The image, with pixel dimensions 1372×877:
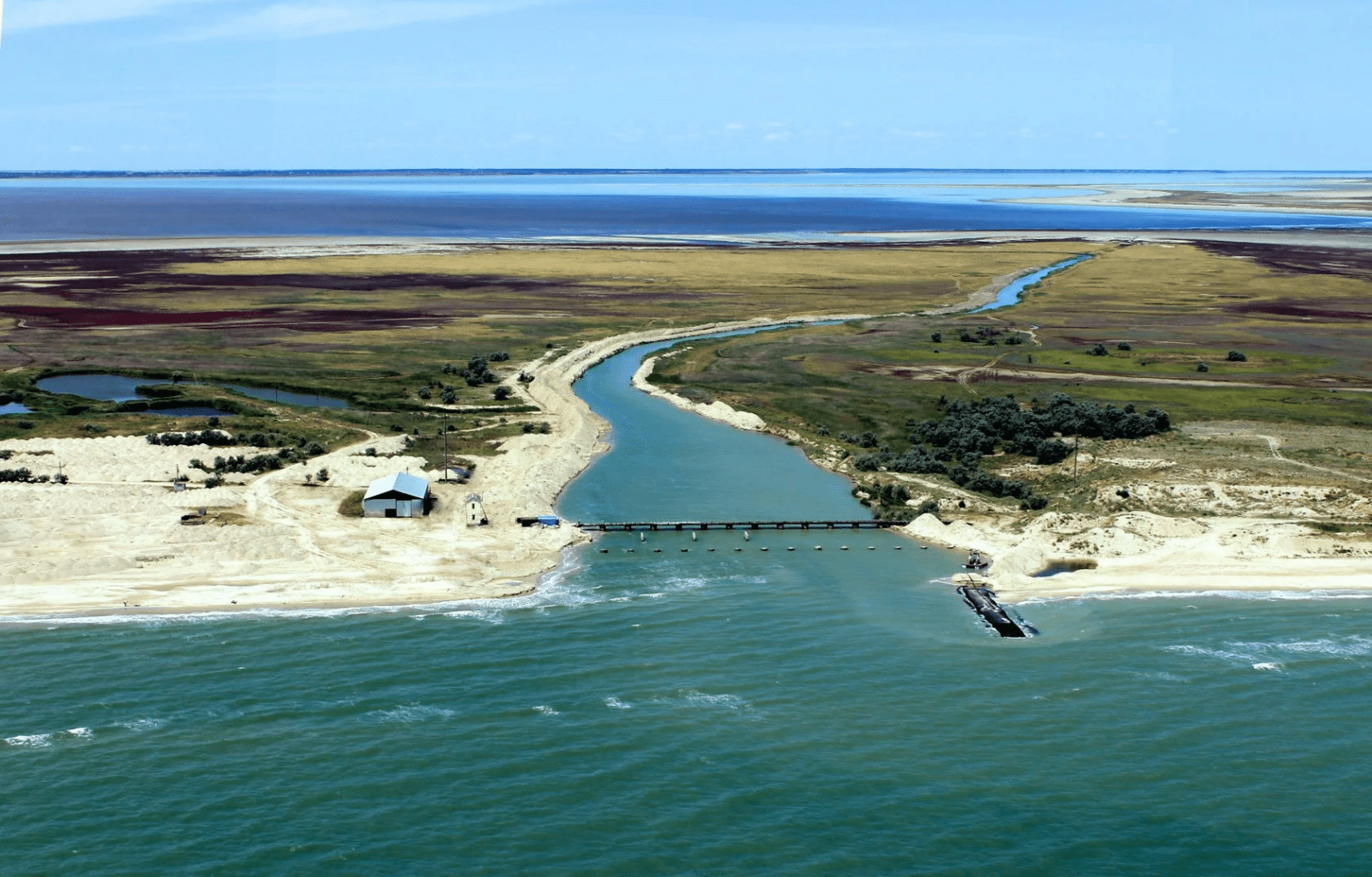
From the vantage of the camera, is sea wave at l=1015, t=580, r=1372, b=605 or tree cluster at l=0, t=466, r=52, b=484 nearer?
sea wave at l=1015, t=580, r=1372, b=605

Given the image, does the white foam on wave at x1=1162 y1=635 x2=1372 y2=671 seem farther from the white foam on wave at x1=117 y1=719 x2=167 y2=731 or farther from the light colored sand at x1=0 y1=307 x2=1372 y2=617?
the white foam on wave at x1=117 y1=719 x2=167 y2=731

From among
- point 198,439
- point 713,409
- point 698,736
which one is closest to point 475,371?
point 713,409

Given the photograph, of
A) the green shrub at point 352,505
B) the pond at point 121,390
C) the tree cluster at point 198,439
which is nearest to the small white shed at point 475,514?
the green shrub at point 352,505

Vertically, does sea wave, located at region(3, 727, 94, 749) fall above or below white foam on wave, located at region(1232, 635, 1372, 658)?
below

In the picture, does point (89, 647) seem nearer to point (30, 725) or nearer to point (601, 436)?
point (30, 725)

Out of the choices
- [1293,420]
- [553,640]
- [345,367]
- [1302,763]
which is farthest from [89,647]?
[1293,420]

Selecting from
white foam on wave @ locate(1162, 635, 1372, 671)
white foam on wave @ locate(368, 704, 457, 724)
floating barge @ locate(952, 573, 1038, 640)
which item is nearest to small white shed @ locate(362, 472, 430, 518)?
white foam on wave @ locate(368, 704, 457, 724)

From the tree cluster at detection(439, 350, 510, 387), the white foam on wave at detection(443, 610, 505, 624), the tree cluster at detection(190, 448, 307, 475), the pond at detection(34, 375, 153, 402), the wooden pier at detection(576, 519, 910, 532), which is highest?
the tree cluster at detection(439, 350, 510, 387)
